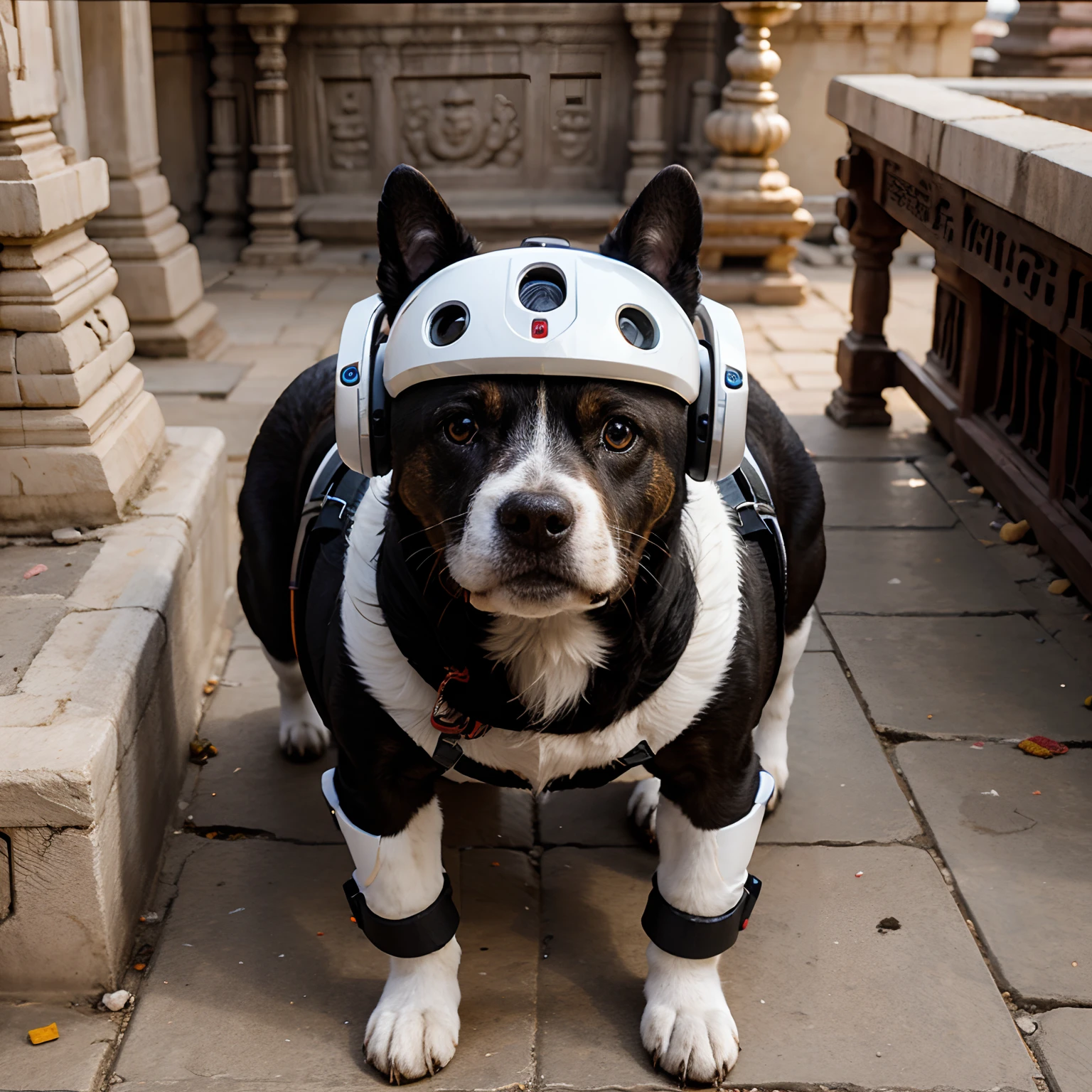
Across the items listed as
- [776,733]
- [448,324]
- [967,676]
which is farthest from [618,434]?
[967,676]

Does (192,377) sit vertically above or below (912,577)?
above

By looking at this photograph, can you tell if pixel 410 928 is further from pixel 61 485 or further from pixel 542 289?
pixel 61 485

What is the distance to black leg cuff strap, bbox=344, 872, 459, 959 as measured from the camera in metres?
2.15

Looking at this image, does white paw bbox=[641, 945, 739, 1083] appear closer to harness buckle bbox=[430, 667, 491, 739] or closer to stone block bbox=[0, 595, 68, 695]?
harness buckle bbox=[430, 667, 491, 739]

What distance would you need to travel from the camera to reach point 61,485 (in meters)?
3.12

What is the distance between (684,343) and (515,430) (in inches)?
11.2

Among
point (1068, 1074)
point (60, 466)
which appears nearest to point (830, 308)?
point (60, 466)

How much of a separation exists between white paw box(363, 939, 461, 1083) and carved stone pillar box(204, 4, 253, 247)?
758cm

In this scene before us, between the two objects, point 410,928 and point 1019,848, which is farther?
point 1019,848

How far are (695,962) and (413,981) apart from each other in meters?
0.48

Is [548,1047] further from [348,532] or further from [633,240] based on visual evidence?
[633,240]

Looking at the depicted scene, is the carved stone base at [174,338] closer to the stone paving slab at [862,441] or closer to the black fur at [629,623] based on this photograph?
the stone paving slab at [862,441]

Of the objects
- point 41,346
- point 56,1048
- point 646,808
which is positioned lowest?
point 56,1048

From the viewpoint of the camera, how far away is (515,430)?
1.74 meters
